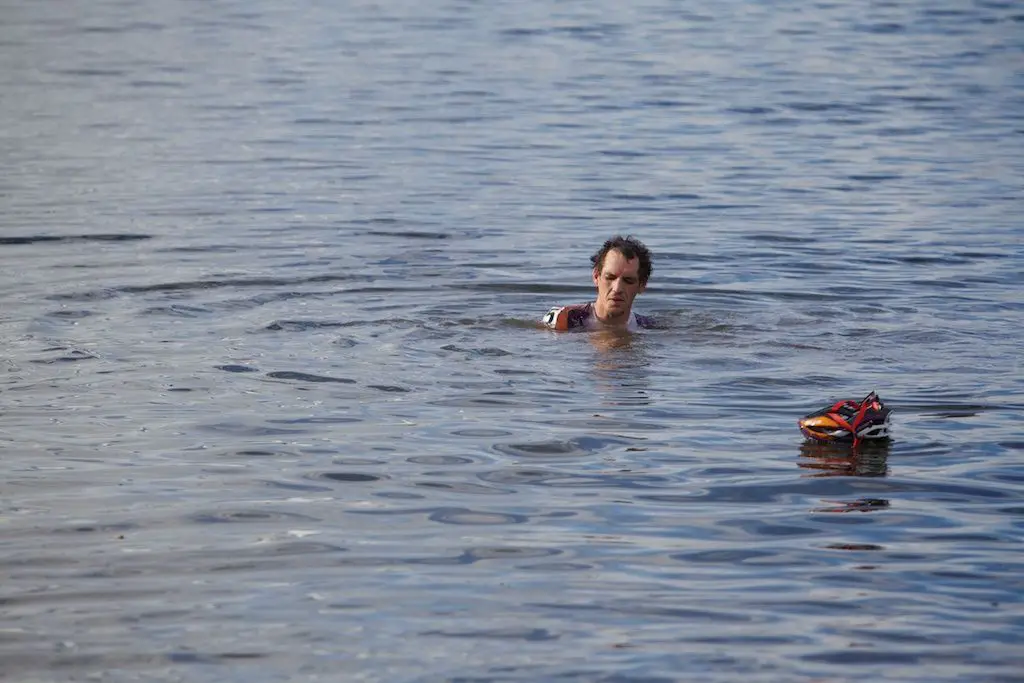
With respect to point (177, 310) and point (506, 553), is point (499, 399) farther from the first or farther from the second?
point (177, 310)

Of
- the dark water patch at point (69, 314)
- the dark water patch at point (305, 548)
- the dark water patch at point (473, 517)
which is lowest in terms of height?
the dark water patch at point (69, 314)

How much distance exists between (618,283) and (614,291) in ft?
0.23

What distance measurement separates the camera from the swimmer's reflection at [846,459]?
9.22 m

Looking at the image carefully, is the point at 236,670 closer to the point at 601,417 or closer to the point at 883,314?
the point at 601,417

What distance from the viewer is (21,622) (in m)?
7.05

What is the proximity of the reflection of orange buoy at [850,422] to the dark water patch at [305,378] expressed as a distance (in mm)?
3342

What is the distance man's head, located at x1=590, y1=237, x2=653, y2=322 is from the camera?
43.4ft

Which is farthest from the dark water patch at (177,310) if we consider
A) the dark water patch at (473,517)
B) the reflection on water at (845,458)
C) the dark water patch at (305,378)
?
the reflection on water at (845,458)

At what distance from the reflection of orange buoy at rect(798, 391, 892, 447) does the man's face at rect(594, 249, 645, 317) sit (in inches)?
148

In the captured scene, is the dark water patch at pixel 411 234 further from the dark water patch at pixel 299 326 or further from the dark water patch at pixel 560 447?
the dark water patch at pixel 560 447

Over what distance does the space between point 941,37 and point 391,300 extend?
29.6 metres

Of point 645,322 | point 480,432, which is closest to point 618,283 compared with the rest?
point 645,322

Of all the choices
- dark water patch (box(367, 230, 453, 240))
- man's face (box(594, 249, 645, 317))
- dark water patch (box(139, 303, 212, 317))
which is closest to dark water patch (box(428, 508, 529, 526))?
man's face (box(594, 249, 645, 317))

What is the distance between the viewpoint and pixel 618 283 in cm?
1326
